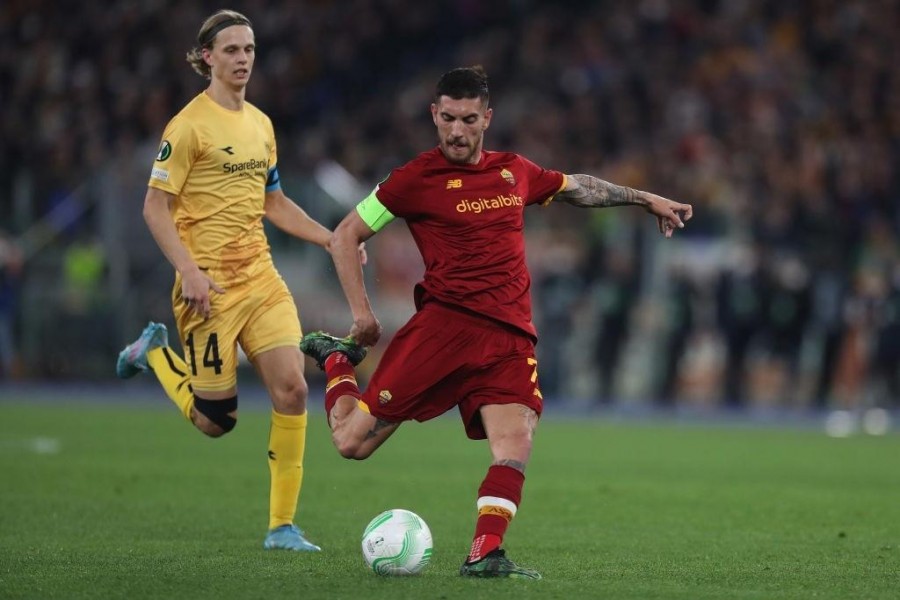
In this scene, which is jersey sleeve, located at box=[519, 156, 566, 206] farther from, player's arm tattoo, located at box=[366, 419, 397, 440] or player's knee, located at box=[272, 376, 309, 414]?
player's knee, located at box=[272, 376, 309, 414]

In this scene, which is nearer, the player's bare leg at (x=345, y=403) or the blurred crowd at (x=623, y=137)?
the player's bare leg at (x=345, y=403)

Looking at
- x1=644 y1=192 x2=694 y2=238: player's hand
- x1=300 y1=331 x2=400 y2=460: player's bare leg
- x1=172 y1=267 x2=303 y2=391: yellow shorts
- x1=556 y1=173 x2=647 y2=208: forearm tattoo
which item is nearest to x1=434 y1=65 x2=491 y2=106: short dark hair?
x1=556 y1=173 x2=647 y2=208: forearm tattoo

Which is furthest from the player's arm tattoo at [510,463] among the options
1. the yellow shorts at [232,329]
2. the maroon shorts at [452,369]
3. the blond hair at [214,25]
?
the blond hair at [214,25]

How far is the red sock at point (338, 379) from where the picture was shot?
25.8 feet

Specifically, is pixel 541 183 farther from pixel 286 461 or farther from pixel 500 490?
pixel 286 461

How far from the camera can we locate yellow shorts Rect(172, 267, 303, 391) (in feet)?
28.1

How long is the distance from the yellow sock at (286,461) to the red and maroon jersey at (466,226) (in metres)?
1.57

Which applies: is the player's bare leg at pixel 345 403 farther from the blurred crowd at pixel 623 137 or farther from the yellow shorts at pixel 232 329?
the blurred crowd at pixel 623 137

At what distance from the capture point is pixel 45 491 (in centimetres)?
1103

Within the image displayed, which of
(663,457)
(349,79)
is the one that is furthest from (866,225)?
(349,79)

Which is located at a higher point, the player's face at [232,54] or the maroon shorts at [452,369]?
the player's face at [232,54]

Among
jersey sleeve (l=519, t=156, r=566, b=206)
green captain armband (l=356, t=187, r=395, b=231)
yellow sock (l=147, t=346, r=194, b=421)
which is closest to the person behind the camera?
green captain armband (l=356, t=187, r=395, b=231)

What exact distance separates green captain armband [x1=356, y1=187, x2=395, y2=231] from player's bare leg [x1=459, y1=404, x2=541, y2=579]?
3.38 ft

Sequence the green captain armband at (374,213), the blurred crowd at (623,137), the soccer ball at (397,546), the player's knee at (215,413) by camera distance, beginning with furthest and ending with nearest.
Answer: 1. the blurred crowd at (623,137)
2. the player's knee at (215,413)
3. the green captain armband at (374,213)
4. the soccer ball at (397,546)
